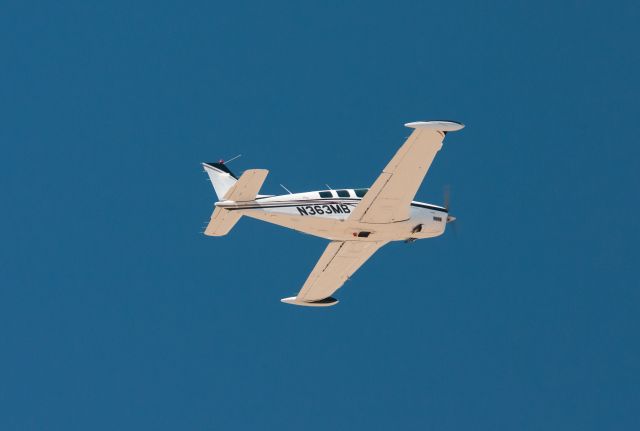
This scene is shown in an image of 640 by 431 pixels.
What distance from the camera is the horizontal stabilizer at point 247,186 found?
3400 centimetres

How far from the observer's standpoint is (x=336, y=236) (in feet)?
122

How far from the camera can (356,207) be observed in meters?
35.7

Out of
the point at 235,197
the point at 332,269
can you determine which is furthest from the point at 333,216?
the point at 332,269

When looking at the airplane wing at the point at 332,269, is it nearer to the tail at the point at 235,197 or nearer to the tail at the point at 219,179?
the tail at the point at 219,179

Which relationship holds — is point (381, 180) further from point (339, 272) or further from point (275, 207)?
point (339, 272)

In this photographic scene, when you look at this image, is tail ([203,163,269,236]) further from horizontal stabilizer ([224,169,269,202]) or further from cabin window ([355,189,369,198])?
cabin window ([355,189,369,198])

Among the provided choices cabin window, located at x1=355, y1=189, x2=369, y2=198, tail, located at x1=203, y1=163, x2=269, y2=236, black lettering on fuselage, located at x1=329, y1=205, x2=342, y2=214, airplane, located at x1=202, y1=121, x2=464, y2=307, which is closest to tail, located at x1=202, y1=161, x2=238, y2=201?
airplane, located at x1=202, y1=121, x2=464, y2=307

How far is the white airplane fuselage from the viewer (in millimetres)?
35281

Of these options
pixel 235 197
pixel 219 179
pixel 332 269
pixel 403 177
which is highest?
pixel 403 177

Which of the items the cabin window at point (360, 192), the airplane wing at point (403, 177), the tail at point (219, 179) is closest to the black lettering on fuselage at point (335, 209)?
the airplane wing at point (403, 177)

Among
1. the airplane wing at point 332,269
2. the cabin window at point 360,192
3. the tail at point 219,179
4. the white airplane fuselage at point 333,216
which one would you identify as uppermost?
the tail at point 219,179

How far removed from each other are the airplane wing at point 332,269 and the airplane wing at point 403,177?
2.64 meters

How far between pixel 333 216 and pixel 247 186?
3202mm

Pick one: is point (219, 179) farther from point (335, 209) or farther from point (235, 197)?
point (335, 209)
